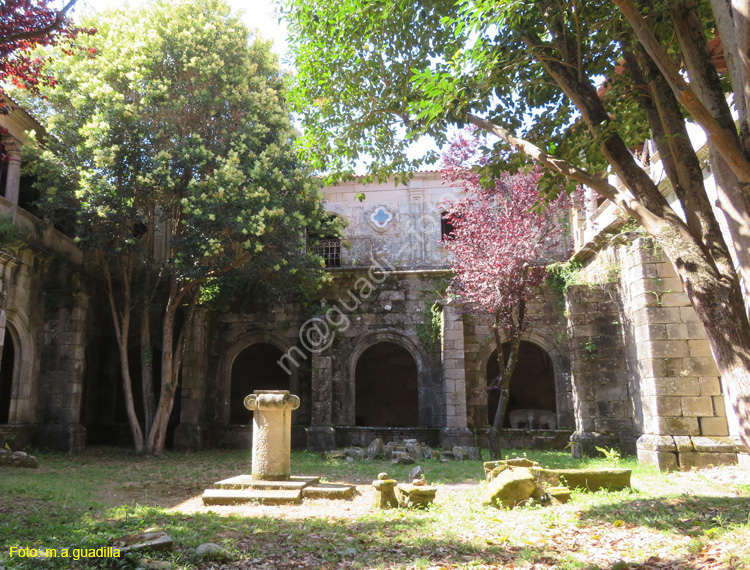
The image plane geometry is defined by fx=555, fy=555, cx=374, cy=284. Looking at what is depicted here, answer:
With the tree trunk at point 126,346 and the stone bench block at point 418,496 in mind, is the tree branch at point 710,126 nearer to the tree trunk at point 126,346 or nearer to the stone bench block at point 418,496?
the stone bench block at point 418,496

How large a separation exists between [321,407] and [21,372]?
6.56 m

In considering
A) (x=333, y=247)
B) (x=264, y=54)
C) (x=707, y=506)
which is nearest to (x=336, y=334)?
(x=333, y=247)

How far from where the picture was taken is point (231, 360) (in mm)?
14938

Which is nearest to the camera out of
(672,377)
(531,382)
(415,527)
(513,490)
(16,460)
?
(415,527)

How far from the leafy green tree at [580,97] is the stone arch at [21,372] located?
8.31m

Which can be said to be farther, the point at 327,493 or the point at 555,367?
the point at 555,367

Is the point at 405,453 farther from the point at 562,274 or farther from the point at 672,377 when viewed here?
the point at 562,274

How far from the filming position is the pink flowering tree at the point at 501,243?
34.0ft

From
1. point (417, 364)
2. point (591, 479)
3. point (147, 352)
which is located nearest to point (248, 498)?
point (591, 479)

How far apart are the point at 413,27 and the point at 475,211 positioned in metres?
4.92

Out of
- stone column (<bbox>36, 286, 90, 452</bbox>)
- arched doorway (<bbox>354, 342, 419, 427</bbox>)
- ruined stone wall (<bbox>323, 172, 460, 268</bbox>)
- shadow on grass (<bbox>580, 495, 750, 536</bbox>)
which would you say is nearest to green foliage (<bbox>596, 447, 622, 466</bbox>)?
shadow on grass (<bbox>580, 495, 750, 536</bbox>)

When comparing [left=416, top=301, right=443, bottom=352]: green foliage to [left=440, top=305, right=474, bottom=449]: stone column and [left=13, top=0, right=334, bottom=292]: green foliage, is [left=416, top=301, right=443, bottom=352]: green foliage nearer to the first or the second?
[left=440, top=305, right=474, bottom=449]: stone column

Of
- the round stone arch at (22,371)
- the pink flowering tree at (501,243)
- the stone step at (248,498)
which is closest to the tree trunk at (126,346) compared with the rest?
the round stone arch at (22,371)

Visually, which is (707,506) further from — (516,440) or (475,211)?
(516,440)
